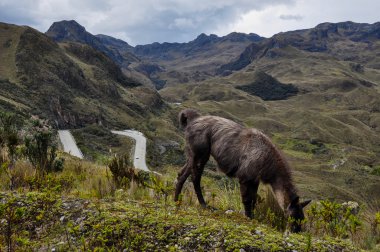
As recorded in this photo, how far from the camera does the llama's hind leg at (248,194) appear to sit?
7.81 m

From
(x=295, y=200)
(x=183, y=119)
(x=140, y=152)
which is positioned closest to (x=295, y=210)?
(x=295, y=200)

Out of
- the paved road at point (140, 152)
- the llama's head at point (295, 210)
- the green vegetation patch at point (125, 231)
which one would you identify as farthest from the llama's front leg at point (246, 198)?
the paved road at point (140, 152)

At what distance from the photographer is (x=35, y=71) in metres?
114

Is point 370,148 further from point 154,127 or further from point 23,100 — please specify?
point 23,100

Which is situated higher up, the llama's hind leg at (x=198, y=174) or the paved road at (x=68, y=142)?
the llama's hind leg at (x=198, y=174)

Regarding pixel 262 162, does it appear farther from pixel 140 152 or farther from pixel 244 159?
pixel 140 152

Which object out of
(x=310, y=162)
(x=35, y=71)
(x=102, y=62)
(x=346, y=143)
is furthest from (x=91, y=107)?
(x=346, y=143)

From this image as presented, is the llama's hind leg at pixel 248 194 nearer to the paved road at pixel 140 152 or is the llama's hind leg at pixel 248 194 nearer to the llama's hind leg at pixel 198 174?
the llama's hind leg at pixel 198 174

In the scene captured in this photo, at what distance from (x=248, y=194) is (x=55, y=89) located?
114 metres

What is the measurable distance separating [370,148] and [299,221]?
196 m

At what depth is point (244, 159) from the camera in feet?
26.2

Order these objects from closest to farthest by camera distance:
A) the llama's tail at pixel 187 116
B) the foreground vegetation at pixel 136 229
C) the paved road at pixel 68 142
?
the foreground vegetation at pixel 136 229
the llama's tail at pixel 187 116
the paved road at pixel 68 142

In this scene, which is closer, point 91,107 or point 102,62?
point 91,107

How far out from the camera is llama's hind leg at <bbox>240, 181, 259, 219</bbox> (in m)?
7.81
